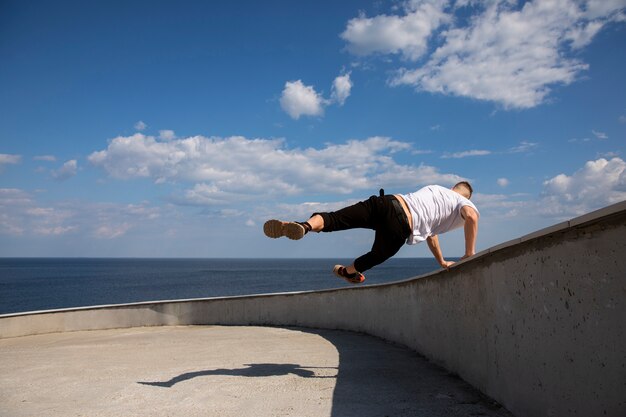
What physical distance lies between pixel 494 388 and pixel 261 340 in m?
5.72

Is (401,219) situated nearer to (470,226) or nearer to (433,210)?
(433,210)

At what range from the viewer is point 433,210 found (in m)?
4.78

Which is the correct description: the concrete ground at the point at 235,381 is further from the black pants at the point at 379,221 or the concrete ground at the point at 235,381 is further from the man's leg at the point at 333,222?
the man's leg at the point at 333,222

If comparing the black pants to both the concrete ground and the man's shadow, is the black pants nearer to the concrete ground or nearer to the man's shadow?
the concrete ground

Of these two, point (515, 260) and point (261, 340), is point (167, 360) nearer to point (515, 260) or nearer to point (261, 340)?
point (261, 340)

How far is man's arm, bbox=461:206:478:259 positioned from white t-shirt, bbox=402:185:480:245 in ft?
0.23

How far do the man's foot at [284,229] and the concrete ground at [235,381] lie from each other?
158 cm

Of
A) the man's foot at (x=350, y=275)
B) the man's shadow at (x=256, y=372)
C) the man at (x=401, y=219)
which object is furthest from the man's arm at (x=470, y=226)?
the man's shadow at (x=256, y=372)

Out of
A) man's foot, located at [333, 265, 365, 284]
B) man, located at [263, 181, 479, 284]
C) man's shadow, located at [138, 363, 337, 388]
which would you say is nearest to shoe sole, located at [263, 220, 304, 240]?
man, located at [263, 181, 479, 284]

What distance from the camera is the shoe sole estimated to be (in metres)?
4.47

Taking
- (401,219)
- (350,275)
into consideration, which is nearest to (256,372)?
(350,275)

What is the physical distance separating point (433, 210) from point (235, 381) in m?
2.92

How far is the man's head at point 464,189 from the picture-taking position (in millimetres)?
5102

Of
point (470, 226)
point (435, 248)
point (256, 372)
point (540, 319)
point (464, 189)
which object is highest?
point (464, 189)
